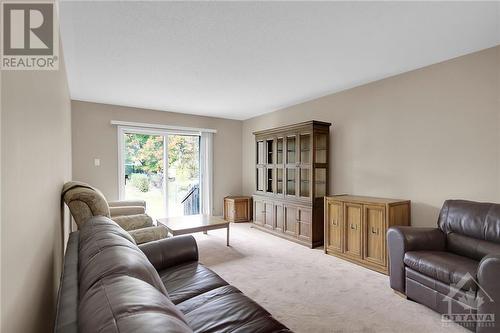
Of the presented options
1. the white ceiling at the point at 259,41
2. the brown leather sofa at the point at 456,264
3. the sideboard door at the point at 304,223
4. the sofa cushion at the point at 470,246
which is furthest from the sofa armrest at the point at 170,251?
the sofa cushion at the point at 470,246

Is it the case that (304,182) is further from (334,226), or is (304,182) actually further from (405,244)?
(405,244)

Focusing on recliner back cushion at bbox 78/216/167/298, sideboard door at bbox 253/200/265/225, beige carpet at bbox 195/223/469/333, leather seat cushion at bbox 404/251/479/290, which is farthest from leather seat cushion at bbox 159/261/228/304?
sideboard door at bbox 253/200/265/225

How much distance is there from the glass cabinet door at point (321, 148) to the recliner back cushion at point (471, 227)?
192 cm

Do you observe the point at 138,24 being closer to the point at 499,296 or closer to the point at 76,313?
the point at 76,313

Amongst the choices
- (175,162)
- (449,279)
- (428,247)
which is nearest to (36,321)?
(449,279)

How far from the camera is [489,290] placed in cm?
173

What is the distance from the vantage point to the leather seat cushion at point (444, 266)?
1.92 meters

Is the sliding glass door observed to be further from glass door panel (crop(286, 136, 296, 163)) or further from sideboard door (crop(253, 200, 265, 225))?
glass door panel (crop(286, 136, 296, 163))

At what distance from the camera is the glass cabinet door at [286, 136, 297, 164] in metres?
4.45

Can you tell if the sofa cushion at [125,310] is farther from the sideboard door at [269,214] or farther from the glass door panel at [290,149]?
the sideboard door at [269,214]

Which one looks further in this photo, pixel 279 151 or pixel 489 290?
pixel 279 151

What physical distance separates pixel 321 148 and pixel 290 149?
553 millimetres

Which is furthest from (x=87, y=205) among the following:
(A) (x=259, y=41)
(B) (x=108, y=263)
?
(A) (x=259, y=41)
